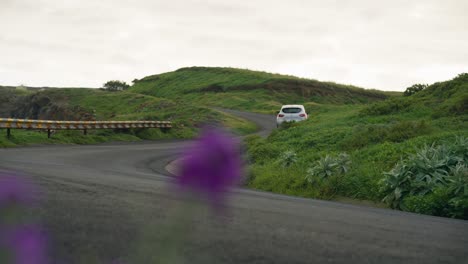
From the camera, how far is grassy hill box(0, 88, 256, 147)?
29.9 meters

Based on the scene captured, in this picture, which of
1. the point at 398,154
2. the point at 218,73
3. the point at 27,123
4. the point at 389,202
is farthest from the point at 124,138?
the point at 218,73

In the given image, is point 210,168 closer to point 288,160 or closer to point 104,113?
point 288,160

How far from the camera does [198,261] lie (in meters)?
3.09

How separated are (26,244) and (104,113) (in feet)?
251

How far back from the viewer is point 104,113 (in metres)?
75.5

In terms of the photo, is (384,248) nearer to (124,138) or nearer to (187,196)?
(187,196)

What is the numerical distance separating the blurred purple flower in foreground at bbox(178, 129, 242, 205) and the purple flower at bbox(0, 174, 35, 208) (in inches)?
11.8

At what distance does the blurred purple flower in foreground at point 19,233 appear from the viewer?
0.90 metres

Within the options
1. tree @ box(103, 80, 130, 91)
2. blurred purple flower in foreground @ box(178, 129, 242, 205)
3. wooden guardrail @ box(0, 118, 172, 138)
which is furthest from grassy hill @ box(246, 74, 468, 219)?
tree @ box(103, 80, 130, 91)

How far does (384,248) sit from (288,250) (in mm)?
1145

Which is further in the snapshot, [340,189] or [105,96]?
[105,96]

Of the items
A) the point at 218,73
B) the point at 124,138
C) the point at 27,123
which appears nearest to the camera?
the point at 27,123

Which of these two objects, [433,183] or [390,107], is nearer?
[433,183]

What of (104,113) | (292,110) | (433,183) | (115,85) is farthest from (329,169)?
(115,85)
